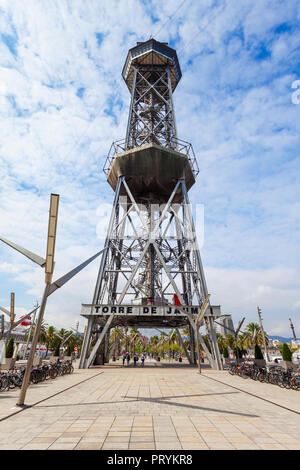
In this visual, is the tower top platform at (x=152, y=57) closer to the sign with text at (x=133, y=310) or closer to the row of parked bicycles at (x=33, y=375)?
the sign with text at (x=133, y=310)

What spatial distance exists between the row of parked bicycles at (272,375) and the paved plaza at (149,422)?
13.9ft

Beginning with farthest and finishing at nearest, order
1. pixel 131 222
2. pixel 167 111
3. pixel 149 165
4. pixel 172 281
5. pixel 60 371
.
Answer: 1. pixel 167 111
2. pixel 131 222
3. pixel 149 165
4. pixel 172 281
5. pixel 60 371

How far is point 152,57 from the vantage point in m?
34.4

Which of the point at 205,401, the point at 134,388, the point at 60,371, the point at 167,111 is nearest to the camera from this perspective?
the point at 205,401

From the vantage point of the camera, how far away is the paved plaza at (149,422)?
197 inches

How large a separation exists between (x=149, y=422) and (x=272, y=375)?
11.8 meters

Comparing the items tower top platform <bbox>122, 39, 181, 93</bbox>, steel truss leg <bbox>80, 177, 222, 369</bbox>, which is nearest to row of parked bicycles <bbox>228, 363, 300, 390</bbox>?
steel truss leg <bbox>80, 177, 222, 369</bbox>

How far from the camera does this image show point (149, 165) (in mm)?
27594

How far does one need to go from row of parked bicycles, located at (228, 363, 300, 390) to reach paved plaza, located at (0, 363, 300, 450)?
424 cm

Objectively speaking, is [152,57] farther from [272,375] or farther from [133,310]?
[272,375]
